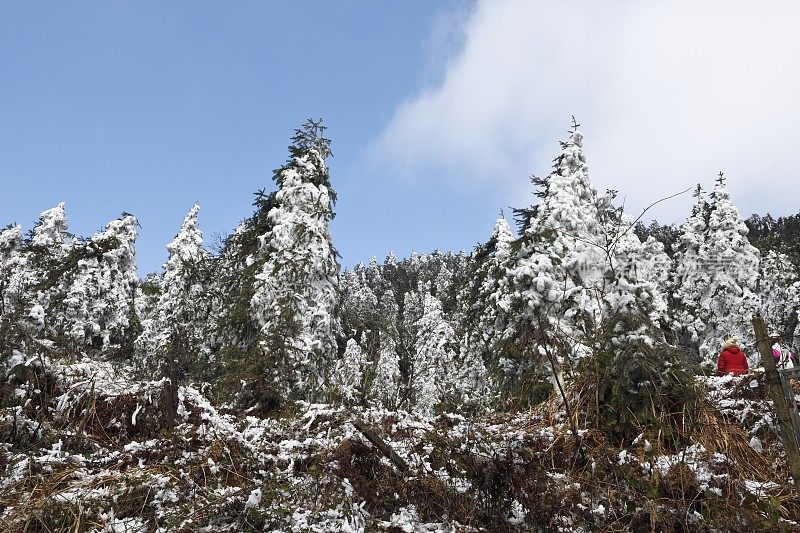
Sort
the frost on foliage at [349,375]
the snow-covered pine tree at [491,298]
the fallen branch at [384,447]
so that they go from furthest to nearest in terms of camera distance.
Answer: the snow-covered pine tree at [491,298]
the frost on foliage at [349,375]
the fallen branch at [384,447]

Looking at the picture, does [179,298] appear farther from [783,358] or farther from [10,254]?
[783,358]

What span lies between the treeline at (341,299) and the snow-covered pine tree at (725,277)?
68mm

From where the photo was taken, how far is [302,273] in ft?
49.3

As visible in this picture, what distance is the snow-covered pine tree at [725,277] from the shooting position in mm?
23234

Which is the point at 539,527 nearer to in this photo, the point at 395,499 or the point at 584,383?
the point at 395,499

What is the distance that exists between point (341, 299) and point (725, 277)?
18.6 m

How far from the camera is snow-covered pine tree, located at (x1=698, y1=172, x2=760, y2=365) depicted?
23234 millimetres

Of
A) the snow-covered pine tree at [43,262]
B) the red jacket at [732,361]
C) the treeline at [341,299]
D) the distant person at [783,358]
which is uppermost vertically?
the snow-covered pine tree at [43,262]

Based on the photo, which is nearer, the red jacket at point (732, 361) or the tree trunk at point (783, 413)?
the tree trunk at point (783, 413)

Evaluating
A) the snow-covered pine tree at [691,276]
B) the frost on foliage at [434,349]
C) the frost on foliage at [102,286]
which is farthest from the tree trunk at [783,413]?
the frost on foliage at [434,349]

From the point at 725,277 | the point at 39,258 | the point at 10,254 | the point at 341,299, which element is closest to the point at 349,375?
the point at 341,299

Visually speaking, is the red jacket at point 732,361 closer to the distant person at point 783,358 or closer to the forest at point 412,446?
the distant person at point 783,358

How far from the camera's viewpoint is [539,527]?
181 inches

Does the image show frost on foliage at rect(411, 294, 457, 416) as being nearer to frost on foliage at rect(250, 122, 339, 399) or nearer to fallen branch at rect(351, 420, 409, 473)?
frost on foliage at rect(250, 122, 339, 399)
